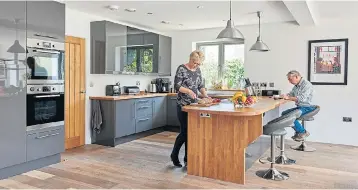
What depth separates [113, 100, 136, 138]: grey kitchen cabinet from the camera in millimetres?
4965

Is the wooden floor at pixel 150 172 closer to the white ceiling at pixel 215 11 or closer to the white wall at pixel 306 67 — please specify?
the white wall at pixel 306 67

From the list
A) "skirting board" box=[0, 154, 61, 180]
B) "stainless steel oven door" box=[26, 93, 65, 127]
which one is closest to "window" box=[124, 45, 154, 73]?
"stainless steel oven door" box=[26, 93, 65, 127]

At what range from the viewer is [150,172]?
3.61 m

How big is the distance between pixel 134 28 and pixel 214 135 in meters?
3.08

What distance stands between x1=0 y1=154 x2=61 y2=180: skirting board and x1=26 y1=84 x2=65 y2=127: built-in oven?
17.8 inches

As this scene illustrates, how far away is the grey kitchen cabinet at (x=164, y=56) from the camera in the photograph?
6336 millimetres

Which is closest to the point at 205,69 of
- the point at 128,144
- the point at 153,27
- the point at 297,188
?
the point at 153,27

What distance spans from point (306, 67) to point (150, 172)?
3555mm

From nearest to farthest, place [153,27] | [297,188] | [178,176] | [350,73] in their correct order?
[297,188] → [178,176] → [350,73] → [153,27]

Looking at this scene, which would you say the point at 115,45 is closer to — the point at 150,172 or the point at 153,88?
the point at 153,88

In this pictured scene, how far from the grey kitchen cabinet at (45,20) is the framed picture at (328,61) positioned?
166 inches

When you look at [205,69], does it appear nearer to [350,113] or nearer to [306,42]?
[306,42]

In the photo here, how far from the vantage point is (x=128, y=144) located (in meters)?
5.17

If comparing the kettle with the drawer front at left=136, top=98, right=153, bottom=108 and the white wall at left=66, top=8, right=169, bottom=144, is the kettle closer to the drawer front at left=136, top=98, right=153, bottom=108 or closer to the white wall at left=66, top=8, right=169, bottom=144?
the drawer front at left=136, top=98, right=153, bottom=108
